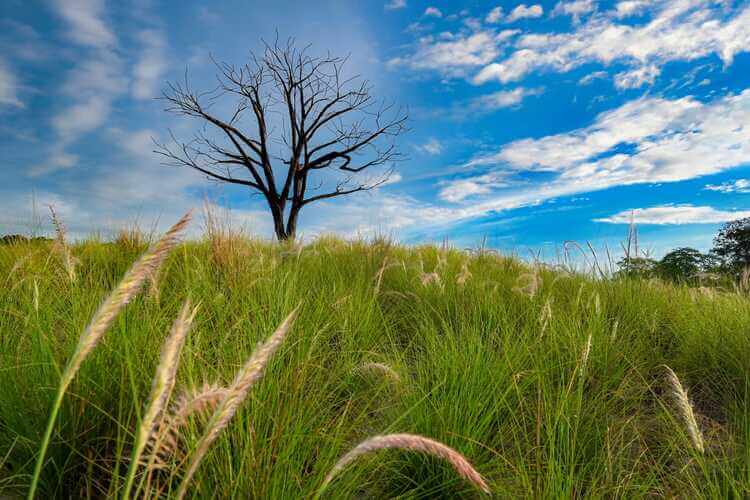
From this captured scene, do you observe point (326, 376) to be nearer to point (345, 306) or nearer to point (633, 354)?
point (345, 306)

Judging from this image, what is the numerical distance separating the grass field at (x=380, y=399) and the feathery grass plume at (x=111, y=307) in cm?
21

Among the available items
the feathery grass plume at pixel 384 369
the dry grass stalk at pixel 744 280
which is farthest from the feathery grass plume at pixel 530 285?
the dry grass stalk at pixel 744 280

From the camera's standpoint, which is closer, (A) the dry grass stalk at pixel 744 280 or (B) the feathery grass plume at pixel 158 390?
(B) the feathery grass plume at pixel 158 390

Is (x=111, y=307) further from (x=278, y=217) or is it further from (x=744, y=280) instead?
(x=278, y=217)

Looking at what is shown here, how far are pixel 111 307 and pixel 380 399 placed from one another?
2.01m

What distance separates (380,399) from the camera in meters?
2.53

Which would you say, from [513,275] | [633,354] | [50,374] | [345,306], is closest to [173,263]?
[345,306]

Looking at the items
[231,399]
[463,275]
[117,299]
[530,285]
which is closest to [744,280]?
[530,285]

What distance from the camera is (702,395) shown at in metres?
3.43

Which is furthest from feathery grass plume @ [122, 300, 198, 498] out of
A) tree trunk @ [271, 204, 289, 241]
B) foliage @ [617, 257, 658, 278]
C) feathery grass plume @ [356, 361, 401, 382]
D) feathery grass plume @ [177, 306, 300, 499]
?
Answer: tree trunk @ [271, 204, 289, 241]

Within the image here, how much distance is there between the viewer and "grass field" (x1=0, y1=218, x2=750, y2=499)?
168cm

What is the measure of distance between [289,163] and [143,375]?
20784 mm

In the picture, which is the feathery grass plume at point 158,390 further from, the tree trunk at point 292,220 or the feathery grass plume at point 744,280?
the tree trunk at point 292,220

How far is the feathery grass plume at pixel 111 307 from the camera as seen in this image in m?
0.67
